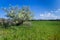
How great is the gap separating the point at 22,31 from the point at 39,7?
0.42 meters

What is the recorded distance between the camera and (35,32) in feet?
5.20

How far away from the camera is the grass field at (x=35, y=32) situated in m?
1.56

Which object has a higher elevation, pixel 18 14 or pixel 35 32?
pixel 18 14

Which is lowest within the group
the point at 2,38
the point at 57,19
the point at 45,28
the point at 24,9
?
the point at 2,38

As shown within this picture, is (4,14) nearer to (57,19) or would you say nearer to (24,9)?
(24,9)

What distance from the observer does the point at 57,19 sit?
163 cm

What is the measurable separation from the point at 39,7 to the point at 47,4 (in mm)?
123

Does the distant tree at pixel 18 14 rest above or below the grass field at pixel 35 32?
above

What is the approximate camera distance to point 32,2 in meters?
1.61

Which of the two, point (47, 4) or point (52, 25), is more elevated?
point (47, 4)

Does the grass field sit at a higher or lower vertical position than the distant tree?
lower

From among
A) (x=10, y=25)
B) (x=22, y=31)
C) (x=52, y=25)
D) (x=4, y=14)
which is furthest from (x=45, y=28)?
(x=4, y=14)

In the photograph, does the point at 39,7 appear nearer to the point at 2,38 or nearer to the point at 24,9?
the point at 24,9

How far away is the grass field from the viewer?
1560 mm
